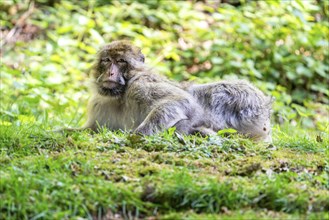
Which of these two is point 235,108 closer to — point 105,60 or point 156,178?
point 105,60

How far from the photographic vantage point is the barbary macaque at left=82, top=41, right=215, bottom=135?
7359mm

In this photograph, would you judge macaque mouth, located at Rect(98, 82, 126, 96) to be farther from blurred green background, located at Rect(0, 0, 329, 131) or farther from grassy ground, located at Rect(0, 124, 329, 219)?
blurred green background, located at Rect(0, 0, 329, 131)

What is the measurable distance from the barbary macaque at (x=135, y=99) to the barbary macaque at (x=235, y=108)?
6.2 inches

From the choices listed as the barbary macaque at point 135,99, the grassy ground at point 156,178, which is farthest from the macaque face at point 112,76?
the grassy ground at point 156,178

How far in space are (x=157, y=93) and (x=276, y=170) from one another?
233 centimetres

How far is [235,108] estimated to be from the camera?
26.0 ft

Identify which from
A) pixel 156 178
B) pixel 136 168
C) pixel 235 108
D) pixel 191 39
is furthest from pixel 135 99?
pixel 191 39

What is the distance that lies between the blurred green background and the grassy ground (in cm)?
621

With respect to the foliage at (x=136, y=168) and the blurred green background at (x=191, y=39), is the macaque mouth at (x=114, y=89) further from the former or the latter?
the blurred green background at (x=191, y=39)

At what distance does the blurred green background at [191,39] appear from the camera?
1327cm

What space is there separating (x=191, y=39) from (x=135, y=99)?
755cm

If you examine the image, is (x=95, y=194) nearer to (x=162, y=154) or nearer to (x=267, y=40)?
(x=162, y=154)

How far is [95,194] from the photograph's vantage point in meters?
4.77

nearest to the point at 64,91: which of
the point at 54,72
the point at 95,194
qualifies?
the point at 54,72
